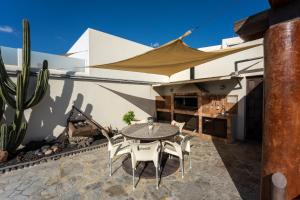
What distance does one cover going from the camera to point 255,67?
5918mm

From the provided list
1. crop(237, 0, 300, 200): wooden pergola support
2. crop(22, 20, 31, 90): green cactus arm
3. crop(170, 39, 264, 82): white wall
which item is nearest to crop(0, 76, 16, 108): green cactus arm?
crop(22, 20, 31, 90): green cactus arm

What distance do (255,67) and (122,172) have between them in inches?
234

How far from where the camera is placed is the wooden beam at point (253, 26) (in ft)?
6.00

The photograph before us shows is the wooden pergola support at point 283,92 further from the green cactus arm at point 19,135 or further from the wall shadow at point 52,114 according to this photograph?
the wall shadow at point 52,114

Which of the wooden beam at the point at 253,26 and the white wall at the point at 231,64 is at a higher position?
the white wall at the point at 231,64

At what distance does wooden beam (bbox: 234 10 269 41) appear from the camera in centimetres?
183

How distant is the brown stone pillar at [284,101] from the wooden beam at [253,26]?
0.75 feet

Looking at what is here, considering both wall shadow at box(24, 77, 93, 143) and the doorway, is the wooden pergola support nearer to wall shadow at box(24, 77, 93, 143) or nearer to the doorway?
the doorway

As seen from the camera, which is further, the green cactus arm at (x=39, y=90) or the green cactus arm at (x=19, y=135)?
the green cactus arm at (x=39, y=90)

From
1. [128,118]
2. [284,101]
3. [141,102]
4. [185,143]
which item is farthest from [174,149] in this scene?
[141,102]

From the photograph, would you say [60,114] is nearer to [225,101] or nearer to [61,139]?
[61,139]

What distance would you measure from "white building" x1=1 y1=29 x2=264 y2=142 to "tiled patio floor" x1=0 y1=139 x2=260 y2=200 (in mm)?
1912

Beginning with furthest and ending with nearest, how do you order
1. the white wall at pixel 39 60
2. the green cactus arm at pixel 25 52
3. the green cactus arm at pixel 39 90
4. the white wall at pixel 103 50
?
1. the white wall at pixel 103 50
2. the white wall at pixel 39 60
3. the green cactus arm at pixel 39 90
4. the green cactus arm at pixel 25 52

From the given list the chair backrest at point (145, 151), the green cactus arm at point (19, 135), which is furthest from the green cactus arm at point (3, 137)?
the chair backrest at point (145, 151)
